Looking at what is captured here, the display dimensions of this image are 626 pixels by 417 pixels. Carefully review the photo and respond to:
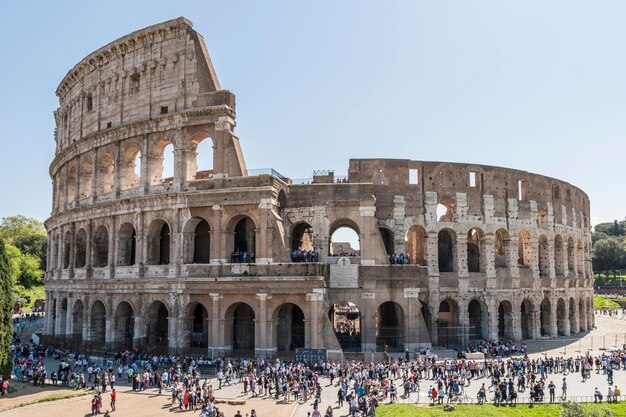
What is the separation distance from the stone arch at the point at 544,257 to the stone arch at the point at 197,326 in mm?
25264

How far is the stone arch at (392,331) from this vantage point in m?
29.1

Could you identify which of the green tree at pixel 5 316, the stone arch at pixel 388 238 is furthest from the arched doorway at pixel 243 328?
the green tree at pixel 5 316

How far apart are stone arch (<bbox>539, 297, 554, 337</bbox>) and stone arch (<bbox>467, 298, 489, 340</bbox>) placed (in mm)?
5952

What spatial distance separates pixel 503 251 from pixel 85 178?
101 feet

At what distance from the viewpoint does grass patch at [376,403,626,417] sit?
18.4m

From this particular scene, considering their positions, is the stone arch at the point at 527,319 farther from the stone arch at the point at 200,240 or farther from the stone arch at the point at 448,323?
the stone arch at the point at 200,240

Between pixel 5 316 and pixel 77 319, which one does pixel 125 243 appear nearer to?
pixel 77 319

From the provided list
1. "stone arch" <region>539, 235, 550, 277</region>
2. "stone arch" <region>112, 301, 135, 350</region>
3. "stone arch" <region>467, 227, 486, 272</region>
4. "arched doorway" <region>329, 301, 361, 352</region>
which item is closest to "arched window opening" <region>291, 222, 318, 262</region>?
"arched doorway" <region>329, 301, 361, 352</region>

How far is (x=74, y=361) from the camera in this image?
29156mm

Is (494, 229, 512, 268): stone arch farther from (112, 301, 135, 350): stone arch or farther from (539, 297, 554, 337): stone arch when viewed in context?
(112, 301, 135, 350): stone arch

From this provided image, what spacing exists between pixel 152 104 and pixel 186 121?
10.4 ft

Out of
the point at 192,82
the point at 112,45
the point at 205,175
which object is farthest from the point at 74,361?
the point at 112,45

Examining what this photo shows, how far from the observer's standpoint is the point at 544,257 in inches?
1505

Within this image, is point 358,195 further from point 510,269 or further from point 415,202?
point 510,269
